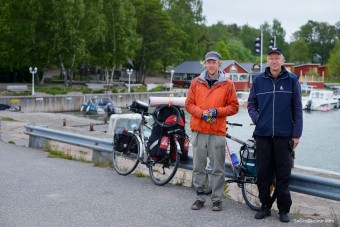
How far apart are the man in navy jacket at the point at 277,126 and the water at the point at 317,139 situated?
283 inches

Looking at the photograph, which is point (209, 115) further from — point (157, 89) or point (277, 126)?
point (157, 89)

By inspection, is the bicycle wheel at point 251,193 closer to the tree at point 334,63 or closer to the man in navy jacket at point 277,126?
the man in navy jacket at point 277,126

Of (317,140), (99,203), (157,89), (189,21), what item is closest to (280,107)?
(99,203)

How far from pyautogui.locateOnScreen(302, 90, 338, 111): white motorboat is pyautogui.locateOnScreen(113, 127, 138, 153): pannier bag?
51094 millimetres

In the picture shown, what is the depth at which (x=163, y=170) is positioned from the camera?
7.63m

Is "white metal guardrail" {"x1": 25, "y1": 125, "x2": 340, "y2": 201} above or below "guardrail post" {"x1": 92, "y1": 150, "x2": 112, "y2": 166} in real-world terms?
above

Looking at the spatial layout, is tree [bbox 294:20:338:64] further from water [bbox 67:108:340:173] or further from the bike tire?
the bike tire

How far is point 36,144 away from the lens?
12.2 metres

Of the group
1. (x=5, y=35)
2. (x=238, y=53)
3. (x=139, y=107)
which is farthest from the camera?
(x=238, y=53)

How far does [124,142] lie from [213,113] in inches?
112

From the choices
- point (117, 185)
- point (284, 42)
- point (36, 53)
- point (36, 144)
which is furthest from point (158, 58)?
point (284, 42)


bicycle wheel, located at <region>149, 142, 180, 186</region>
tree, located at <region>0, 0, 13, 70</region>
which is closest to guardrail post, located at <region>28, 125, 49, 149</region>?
bicycle wheel, located at <region>149, 142, 180, 186</region>

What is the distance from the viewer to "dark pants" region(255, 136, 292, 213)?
5.66m

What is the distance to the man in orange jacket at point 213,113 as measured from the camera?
6.16 meters
